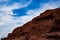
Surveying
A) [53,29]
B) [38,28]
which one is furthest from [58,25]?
[38,28]

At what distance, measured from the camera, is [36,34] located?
35.5 meters

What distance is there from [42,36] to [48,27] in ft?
6.23

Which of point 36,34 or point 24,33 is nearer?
point 36,34

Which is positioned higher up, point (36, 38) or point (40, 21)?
point (40, 21)

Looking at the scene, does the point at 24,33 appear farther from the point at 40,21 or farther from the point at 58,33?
the point at 58,33

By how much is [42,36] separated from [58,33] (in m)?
2.48

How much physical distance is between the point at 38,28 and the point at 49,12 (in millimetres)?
3469

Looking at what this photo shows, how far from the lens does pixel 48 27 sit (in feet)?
114

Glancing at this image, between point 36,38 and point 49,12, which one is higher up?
point 49,12

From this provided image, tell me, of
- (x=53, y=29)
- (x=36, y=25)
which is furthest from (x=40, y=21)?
(x=53, y=29)

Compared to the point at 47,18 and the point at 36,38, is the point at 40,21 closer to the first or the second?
the point at 47,18

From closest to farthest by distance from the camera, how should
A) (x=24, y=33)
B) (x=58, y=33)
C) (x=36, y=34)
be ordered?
(x=58, y=33) → (x=36, y=34) → (x=24, y=33)

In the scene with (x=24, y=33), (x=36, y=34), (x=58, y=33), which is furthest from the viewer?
(x=24, y=33)

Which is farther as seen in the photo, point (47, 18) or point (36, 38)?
point (47, 18)
